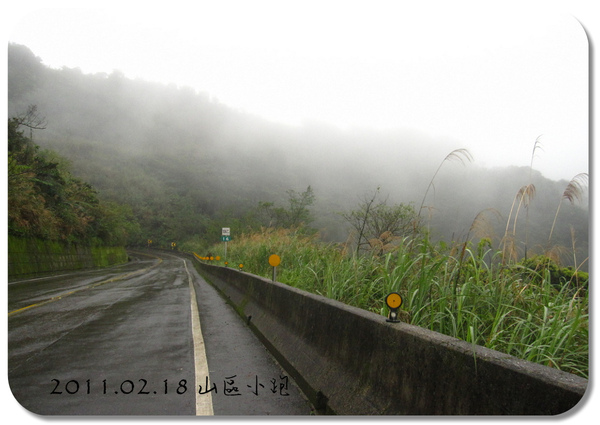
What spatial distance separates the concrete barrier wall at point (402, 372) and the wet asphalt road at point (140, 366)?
1.29ft

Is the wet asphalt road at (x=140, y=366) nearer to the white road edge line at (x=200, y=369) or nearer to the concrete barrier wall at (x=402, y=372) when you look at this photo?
the white road edge line at (x=200, y=369)

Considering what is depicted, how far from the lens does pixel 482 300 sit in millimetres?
3934

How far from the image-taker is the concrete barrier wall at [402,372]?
1.97 metres

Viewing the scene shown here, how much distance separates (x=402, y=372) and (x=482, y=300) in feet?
5.05

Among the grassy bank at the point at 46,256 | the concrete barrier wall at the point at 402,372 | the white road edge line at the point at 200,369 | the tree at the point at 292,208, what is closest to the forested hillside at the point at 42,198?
the grassy bank at the point at 46,256

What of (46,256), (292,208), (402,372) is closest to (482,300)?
(402,372)

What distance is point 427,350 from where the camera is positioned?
259cm

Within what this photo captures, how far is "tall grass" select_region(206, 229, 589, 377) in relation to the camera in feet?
9.86

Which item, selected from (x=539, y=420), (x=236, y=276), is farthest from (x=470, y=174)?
→ (x=236, y=276)

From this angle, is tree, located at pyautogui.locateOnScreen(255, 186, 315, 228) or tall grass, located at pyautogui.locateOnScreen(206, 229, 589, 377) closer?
tall grass, located at pyautogui.locateOnScreen(206, 229, 589, 377)

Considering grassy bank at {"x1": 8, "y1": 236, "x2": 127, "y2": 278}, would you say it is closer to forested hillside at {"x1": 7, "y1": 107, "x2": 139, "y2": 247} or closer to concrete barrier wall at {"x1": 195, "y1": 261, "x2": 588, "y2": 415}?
forested hillside at {"x1": 7, "y1": 107, "x2": 139, "y2": 247}

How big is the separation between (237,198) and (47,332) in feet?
253

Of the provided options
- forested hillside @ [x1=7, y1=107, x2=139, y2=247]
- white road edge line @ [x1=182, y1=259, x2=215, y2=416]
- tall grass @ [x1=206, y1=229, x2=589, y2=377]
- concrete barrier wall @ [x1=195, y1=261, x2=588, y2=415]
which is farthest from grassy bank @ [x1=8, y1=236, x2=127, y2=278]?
tall grass @ [x1=206, y1=229, x2=589, y2=377]

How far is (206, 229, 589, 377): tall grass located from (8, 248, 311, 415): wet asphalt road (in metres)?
1.44
